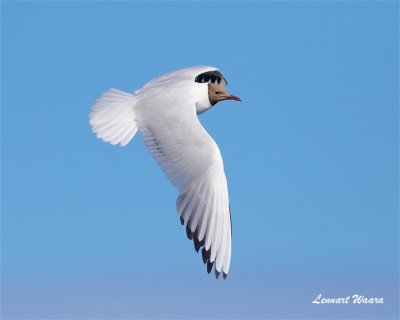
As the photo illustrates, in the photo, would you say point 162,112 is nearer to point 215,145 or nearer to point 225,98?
point 215,145

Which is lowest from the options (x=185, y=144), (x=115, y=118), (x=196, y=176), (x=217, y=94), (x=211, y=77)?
(x=196, y=176)

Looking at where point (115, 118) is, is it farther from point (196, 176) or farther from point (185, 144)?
point (196, 176)

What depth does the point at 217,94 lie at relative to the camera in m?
5.52

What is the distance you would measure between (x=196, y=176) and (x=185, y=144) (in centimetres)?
19

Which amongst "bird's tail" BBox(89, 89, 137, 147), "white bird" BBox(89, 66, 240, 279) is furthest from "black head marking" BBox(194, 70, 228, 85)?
"bird's tail" BBox(89, 89, 137, 147)

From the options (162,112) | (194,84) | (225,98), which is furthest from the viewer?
(225,98)

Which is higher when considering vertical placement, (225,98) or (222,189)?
(225,98)

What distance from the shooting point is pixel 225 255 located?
4516 mm

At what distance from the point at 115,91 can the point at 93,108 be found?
0.58 ft

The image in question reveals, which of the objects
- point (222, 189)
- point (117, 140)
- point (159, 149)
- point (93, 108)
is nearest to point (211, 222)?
point (222, 189)

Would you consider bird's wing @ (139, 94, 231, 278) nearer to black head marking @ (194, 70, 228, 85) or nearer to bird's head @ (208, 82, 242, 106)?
bird's head @ (208, 82, 242, 106)

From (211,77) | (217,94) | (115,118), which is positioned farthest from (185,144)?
(211,77)

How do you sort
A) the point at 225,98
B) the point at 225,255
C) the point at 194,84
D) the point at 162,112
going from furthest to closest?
the point at 225,98, the point at 194,84, the point at 162,112, the point at 225,255

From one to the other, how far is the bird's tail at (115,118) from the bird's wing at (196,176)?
22cm
